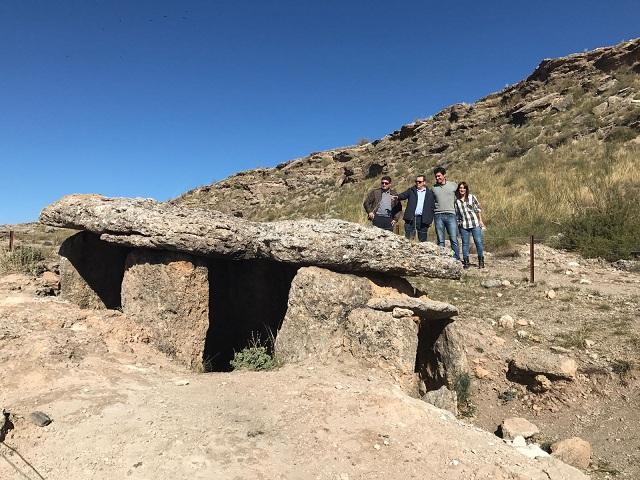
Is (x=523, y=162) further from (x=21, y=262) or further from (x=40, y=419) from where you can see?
(x=40, y=419)

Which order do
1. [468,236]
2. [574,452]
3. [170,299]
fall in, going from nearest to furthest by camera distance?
1. [574,452]
2. [170,299]
3. [468,236]

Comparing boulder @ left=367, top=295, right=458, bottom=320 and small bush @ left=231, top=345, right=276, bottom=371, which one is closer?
small bush @ left=231, top=345, right=276, bottom=371

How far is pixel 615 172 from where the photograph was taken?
13.4 metres

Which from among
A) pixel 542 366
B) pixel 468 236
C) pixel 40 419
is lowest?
pixel 542 366

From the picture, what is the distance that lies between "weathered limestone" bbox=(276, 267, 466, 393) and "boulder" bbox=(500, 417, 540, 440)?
0.94 m

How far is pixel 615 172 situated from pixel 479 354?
10301mm

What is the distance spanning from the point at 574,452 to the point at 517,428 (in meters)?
0.59

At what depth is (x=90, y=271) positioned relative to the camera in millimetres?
6301

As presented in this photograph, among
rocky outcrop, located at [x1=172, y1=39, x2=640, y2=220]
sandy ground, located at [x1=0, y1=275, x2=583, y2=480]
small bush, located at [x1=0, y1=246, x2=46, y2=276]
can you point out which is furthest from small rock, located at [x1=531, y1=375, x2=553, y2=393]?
rocky outcrop, located at [x1=172, y1=39, x2=640, y2=220]

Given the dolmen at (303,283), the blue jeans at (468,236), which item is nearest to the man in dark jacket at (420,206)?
the blue jeans at (468,236)

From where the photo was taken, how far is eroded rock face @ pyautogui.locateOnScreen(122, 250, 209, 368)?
529cm

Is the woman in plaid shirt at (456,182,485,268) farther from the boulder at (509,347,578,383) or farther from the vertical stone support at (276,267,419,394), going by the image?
the vertical stone support at (276,267,419,394)

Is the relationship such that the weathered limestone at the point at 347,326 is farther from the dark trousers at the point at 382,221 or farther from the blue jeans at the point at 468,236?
the blue jeans at the point at 468,236

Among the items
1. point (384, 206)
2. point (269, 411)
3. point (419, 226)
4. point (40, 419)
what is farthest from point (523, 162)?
point (40, 419)
